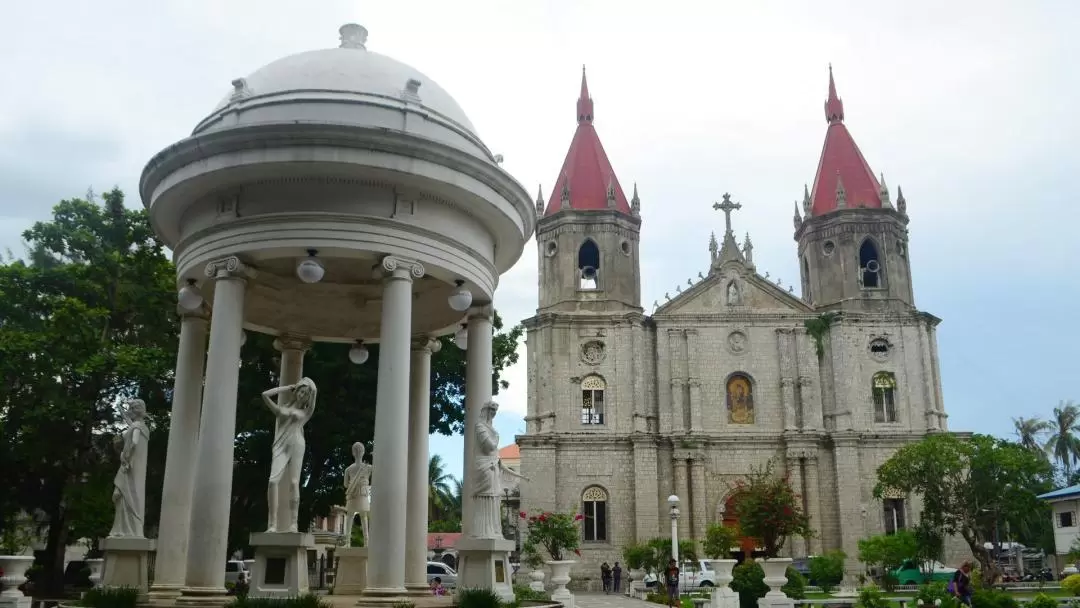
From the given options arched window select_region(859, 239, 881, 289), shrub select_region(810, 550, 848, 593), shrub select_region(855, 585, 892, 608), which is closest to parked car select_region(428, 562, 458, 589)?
shrub select_region(810, 550, 848, 593)

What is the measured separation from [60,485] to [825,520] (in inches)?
1329

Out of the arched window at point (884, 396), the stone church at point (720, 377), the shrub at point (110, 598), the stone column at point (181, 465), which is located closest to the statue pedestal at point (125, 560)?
the stone column at point (181, 465)

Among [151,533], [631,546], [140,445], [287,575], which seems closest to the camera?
[287,575]

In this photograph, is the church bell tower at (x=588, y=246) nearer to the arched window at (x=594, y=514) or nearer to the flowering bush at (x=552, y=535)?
the arched window at (x=594, y=514)

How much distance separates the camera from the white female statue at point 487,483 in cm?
1250

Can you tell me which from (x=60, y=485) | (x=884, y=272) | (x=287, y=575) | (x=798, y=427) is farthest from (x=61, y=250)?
(x=884, y=272)

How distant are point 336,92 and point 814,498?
1512 inches

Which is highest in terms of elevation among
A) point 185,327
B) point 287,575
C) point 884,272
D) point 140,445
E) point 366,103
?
point 884,272

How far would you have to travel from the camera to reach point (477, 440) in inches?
500

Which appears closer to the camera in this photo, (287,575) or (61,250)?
(287,575)

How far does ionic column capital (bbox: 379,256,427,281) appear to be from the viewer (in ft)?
38.6

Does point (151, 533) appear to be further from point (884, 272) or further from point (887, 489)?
point (884, 272)

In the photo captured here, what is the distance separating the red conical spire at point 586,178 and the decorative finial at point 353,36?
33.3 metres

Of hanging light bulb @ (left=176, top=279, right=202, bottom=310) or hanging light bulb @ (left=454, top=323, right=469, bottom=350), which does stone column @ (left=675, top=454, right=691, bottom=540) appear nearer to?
hanging light bulb @ (left=454, top=323, right=469, bottom=350)
